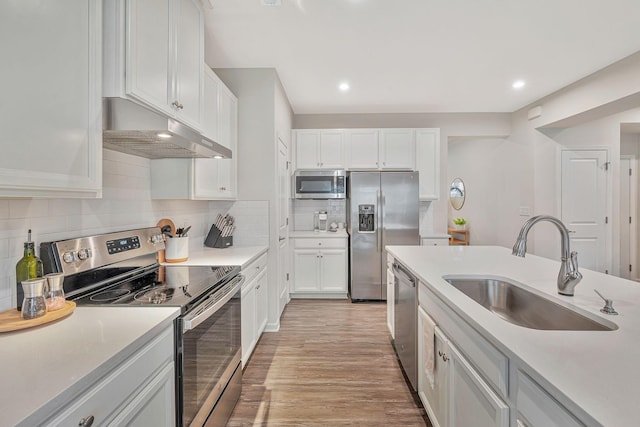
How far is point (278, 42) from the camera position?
8.23 ft

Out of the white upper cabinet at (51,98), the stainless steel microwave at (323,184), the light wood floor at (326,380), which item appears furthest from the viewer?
the stainless steel microwave at (323,184)

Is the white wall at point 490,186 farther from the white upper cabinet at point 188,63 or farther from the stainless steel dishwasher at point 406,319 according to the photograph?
the white upper cabinet at point 188,63

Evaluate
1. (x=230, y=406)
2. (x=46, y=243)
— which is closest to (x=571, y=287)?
(x=230, y=406)

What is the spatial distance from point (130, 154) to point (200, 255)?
2.90 ft

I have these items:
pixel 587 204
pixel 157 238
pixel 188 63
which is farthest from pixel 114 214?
pixel 587 204

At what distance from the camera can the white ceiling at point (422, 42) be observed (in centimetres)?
211

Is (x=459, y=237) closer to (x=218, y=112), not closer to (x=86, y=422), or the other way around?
(x=218, y=112)

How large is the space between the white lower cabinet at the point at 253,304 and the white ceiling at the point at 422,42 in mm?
1887

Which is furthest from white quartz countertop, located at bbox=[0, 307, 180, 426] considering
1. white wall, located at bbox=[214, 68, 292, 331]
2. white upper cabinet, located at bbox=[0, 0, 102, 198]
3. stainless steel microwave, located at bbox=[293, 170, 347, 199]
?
stainless steel microwave, located at bbox=[293, 170, 347, 199]

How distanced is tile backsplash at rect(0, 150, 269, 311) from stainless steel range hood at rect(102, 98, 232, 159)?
6.9 inches

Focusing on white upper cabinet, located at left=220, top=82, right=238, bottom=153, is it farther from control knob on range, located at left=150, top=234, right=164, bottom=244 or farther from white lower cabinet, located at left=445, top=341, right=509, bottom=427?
white lower cabinet, located at left=445, top=341, right=509, bottom=427

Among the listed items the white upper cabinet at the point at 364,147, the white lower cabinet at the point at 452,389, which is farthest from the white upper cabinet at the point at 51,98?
the white upper cabinet at the point at 364,147

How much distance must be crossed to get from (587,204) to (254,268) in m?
4.73

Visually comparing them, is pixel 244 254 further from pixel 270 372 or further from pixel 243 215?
pixel 270 372
